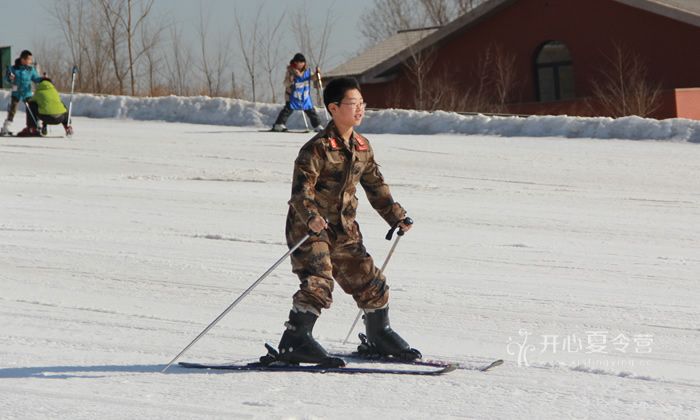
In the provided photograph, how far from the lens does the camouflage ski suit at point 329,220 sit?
546 centimetres

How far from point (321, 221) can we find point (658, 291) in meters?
3.42

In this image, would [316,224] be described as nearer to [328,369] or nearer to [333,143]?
[333,143]

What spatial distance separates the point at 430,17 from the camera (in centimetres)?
6303

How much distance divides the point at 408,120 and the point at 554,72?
32.4 ft

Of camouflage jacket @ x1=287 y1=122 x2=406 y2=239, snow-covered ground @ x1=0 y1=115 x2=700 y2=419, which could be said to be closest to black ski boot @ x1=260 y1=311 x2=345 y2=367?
snow-covered ground @ x1=0 y1=115 x2=700 y2=419

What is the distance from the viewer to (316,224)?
5242mm

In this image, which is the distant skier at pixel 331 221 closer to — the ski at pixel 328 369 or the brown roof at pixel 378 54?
the ski at pixel 328 369

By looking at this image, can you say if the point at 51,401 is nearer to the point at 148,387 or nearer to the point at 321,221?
the point at 148,387

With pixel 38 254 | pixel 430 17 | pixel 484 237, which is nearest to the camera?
pixel 38 254

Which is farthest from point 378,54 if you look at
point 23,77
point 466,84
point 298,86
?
point 23,77

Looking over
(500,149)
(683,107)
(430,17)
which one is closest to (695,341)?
(500,149)

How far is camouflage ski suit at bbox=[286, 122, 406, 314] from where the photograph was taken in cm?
546

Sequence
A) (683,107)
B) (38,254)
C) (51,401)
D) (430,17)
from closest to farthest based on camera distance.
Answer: (51,401)
(38,254)
(683,107)
(430,17)

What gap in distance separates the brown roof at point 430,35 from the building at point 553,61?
0.03 meters
